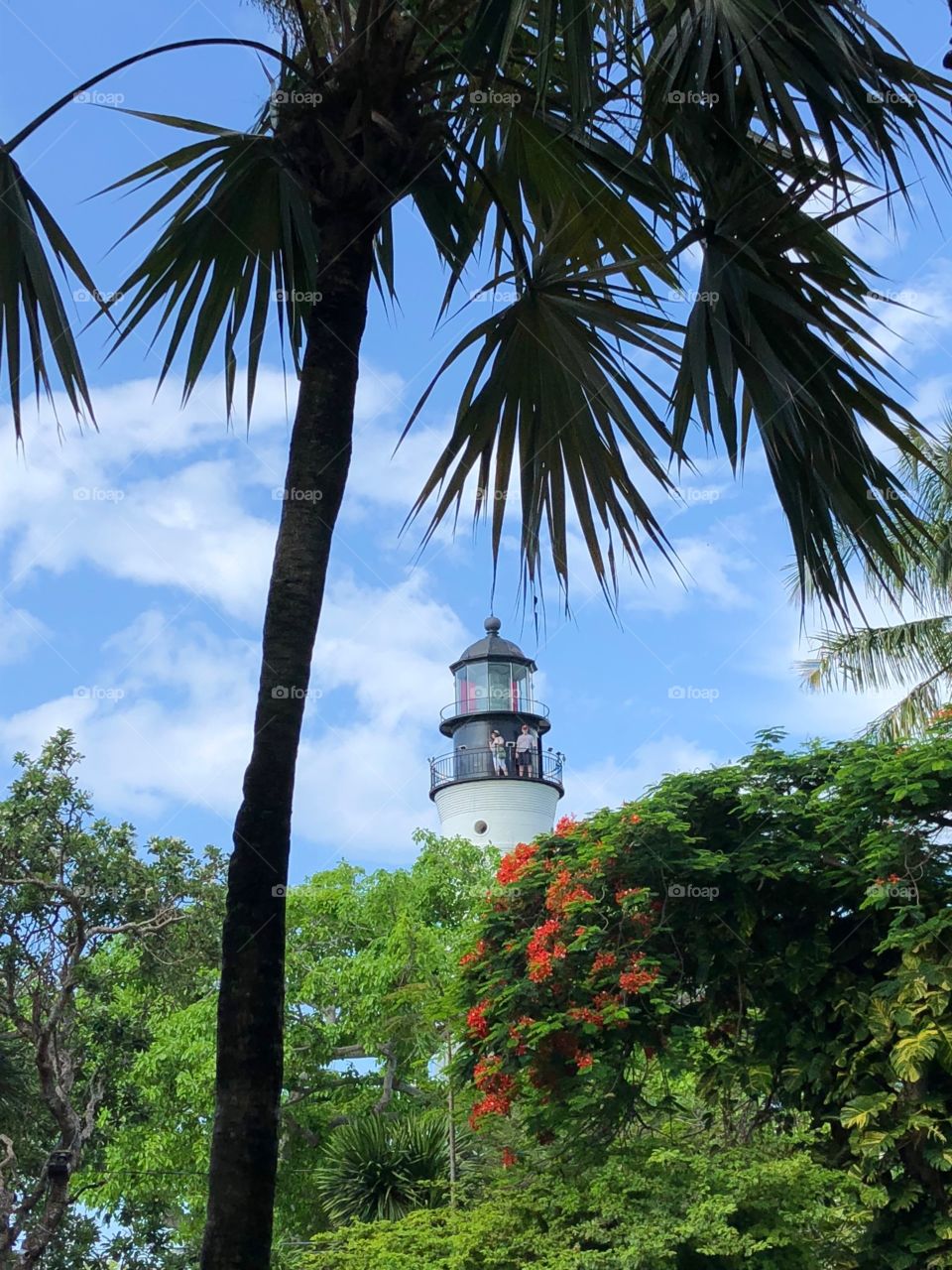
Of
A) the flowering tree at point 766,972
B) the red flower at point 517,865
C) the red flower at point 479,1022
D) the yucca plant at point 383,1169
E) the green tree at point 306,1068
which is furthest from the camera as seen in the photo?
the green tree at point 306,1068

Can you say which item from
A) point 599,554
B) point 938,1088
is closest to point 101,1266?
point 938,1088

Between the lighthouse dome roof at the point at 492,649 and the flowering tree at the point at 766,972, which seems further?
the lighthouse dome roof at the point at 492,649

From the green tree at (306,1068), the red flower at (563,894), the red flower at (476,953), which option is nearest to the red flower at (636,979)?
the red flower at (563,894)

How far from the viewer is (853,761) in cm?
990

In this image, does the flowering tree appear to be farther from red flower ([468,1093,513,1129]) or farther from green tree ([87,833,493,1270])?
green tree ([87,833,493,1270])

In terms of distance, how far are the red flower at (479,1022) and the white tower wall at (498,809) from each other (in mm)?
23277

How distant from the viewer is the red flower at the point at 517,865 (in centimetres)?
1073

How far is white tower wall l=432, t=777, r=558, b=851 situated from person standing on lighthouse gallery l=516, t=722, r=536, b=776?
33cm

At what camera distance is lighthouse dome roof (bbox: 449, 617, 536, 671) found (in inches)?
1308

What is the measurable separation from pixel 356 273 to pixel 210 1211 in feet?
10.0

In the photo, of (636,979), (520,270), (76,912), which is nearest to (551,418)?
(520,270)

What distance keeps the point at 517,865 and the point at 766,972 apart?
2089mm

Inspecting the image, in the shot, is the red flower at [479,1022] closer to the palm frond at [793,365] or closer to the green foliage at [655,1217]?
the green foliage at [655,1217]

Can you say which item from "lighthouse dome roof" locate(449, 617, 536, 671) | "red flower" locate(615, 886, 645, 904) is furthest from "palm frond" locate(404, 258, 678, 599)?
"lighthouse dome roof" locate(449, 617, 536, 671)
